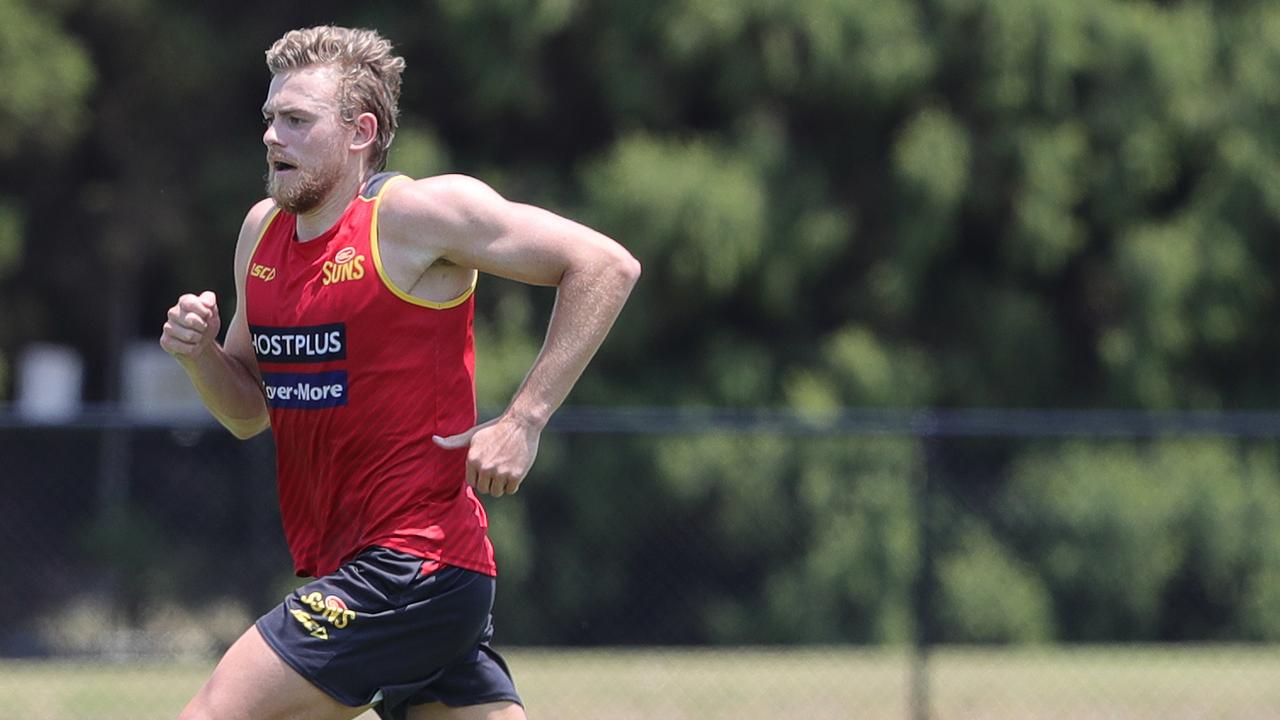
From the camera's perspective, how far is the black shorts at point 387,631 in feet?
11.4

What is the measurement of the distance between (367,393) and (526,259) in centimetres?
47

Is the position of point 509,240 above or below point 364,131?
below

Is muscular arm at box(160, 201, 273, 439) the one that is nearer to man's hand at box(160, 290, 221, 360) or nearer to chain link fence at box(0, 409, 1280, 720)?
man's hand at box(160, 290, 221, 360)

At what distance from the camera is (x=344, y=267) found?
3.58 metres

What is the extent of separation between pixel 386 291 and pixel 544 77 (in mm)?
10582

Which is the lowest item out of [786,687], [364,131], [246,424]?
[786,687]

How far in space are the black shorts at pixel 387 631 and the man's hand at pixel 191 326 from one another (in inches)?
24.9

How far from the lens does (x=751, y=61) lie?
13.6m

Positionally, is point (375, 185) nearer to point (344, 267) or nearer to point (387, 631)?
point (344, 267)

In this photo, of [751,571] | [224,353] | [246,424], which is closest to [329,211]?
[224,353]

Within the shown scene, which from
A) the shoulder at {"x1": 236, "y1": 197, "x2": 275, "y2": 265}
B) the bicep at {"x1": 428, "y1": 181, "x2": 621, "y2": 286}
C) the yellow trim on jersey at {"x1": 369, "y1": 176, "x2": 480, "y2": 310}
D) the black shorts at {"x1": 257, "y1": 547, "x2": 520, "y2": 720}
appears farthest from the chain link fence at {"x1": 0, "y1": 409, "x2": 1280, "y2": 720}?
the bicep at {"x1": 428, "y1": 181, "x2": 621, "y2": 286}

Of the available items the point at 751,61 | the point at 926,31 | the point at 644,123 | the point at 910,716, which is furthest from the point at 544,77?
the point at 910,716

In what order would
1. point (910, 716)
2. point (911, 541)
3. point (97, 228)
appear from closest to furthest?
point (910, 716)
point (911, 541)
point (97, 228)

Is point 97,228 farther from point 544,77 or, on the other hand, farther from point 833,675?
point 833,675
